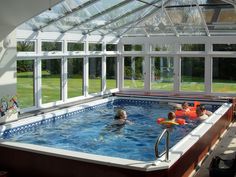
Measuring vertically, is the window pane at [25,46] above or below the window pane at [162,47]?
below

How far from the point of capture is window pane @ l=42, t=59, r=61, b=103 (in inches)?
505

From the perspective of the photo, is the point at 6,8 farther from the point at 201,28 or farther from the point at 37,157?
the point at 201,28

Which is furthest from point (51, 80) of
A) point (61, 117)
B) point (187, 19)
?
point (187, 19)

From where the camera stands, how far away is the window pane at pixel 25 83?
11533 mm

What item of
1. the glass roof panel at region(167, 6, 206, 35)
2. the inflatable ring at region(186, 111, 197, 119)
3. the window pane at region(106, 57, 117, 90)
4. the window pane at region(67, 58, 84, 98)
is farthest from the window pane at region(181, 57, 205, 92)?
the window pane at region(67, 58, 84, 98)

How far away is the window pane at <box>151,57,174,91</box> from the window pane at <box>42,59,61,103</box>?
549cm

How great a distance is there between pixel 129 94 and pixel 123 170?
10.3 metres

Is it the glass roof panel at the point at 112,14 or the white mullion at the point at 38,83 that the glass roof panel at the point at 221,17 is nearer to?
the glass roof panel at the point at 112,14

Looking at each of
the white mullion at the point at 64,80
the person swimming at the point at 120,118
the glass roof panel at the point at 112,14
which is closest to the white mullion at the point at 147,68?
the glass roof panel at the point at 112,14

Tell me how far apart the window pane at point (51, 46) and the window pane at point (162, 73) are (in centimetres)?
556

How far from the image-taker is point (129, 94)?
16172mm

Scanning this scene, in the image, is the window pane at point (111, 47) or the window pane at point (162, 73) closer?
the window pane at point (111, 47)

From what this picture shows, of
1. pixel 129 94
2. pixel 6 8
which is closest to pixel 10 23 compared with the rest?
pixel 6 8

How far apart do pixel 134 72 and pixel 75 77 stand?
4037mm
